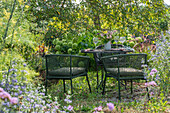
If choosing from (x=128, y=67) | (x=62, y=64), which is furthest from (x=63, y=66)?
(x=128, y=67)

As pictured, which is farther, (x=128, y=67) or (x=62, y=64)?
(x=62, y=64)

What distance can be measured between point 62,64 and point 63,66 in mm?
39

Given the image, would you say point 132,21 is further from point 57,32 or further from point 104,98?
point 104,98

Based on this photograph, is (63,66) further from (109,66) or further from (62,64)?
(109,66)

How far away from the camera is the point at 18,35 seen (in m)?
2.90

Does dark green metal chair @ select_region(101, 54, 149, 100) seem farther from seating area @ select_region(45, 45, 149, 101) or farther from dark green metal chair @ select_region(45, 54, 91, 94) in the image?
dark green metal chair @ select_region(45, 54, 91, 94)

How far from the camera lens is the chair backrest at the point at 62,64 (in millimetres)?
3438

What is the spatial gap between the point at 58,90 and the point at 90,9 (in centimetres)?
209

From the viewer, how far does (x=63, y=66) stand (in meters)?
3.61

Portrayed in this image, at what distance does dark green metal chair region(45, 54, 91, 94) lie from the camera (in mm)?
3422

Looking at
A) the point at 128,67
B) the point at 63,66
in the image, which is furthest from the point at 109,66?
the point at 63,66

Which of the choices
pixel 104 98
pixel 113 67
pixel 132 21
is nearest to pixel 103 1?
pixel 132 21

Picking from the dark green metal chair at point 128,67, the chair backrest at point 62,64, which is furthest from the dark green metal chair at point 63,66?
the dark green metal chair at point 128,67

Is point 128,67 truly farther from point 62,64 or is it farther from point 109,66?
point 62,64
